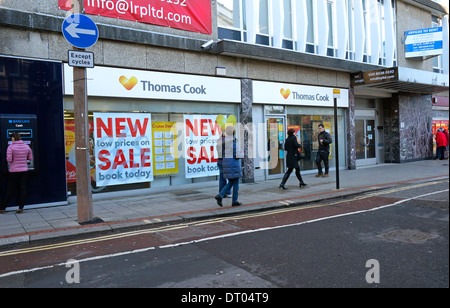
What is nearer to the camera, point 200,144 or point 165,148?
point 165,148

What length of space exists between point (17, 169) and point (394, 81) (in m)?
14.6

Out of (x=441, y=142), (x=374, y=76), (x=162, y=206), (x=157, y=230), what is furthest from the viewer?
(x=441, y=142)

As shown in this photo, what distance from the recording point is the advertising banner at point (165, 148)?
35.0ft

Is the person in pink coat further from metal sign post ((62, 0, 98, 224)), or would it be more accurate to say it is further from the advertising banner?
the advertising banner

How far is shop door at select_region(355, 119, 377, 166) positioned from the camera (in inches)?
696

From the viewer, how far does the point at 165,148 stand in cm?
1087

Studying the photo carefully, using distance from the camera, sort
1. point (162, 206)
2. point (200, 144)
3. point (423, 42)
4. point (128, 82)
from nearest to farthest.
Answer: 1. point (162, 206)
2. point (128, 82)
3. point (200, 144)
4. point (423, 42)

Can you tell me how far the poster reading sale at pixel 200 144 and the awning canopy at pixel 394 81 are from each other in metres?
7.75


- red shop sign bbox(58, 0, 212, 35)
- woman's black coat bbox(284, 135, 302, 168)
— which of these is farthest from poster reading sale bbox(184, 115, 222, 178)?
red shop sign bbox(58, 0, 212, 35)

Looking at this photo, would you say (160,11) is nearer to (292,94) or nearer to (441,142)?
(292,94)

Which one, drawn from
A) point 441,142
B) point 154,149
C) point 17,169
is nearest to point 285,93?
point 154,149

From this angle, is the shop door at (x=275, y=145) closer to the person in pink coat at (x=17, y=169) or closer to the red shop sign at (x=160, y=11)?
the red shop sign at (x=160, y=11)

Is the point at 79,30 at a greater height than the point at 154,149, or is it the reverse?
the point at 79,30
